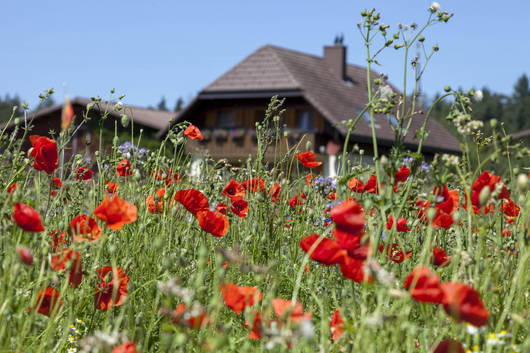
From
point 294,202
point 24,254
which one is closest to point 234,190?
point 294,202

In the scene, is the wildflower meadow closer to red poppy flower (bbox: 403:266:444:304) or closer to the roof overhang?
red poppy flower (bbox: 403:266:444:304)

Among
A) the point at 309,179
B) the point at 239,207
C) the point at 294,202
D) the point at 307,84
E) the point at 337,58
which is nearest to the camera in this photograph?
the point at 239,207

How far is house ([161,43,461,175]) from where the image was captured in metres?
22.5

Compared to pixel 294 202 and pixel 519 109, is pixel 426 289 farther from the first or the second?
pixel 519 109

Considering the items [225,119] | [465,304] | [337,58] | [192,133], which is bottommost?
[465,304]

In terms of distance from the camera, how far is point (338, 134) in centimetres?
2247

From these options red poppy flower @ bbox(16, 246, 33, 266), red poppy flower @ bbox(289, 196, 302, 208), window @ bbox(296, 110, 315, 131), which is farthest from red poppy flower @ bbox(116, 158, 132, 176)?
window @ bbox(296, 110, 315, 131)

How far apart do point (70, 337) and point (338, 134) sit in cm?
2095

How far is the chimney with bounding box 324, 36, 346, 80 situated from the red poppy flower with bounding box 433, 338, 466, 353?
1027 inches

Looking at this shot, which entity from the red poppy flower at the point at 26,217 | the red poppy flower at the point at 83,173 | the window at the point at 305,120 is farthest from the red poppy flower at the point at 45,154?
the window at the point at 305,120

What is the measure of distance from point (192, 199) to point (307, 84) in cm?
2178

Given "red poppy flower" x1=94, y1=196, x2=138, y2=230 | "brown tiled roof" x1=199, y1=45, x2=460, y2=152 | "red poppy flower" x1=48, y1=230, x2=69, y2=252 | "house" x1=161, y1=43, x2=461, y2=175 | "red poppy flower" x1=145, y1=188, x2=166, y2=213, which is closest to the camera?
"red poppy flower" x1=94, y1=196, x2=138, y2=230

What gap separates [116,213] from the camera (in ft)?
5.14

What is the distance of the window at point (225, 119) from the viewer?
24828 mm
